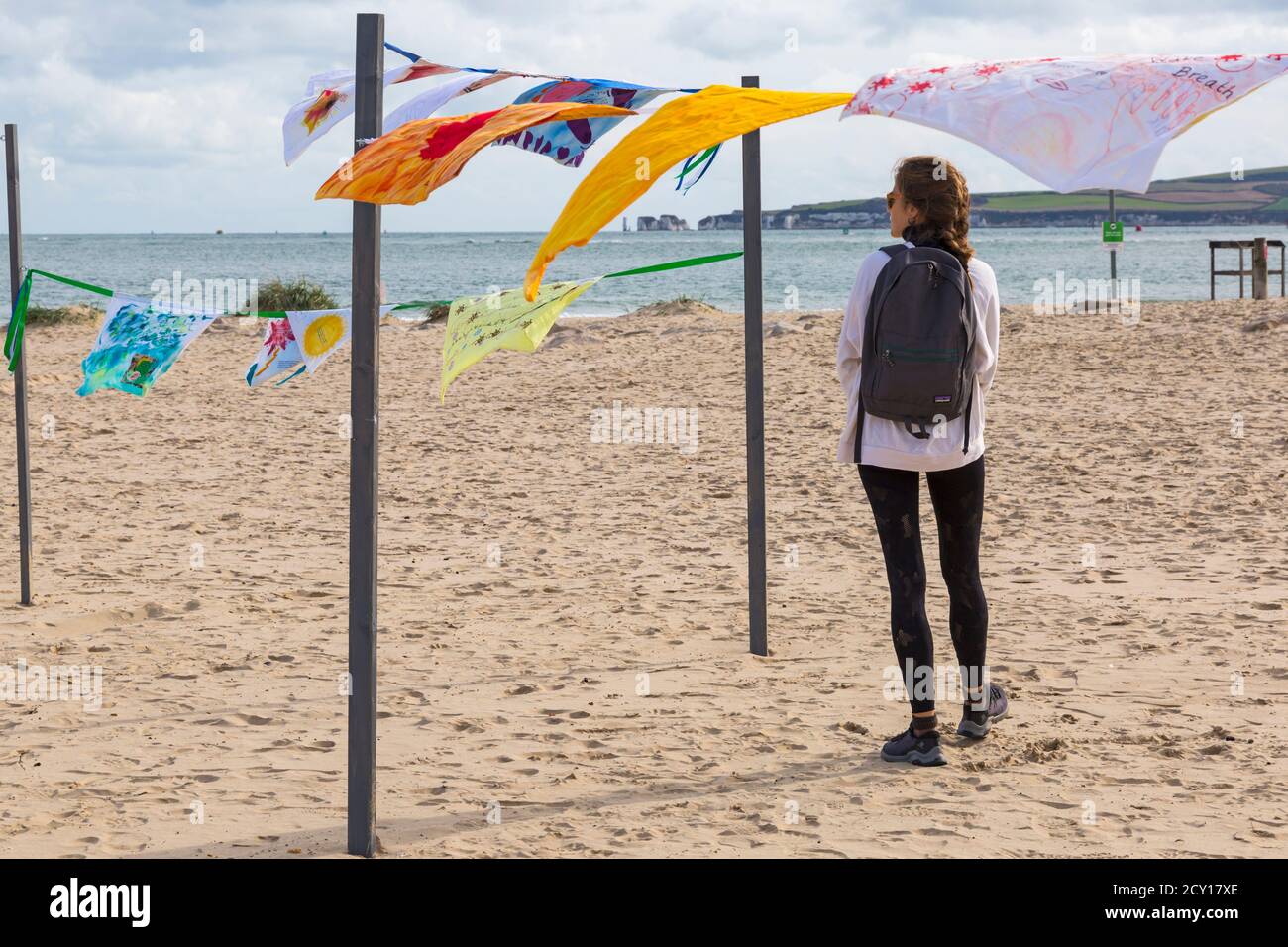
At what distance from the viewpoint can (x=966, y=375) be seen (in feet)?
12.4

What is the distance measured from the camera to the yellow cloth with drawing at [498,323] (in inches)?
179

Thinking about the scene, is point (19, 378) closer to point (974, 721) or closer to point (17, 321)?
point (17, 321)

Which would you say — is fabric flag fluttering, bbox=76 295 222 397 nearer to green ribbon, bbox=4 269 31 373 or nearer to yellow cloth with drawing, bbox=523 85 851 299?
green ribbon, bbox=4 269 31 373

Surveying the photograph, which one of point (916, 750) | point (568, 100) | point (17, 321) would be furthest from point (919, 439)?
point (17, 321)

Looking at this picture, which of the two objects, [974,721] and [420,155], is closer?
[420,155]

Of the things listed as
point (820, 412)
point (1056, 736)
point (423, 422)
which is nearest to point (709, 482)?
point (820, 412)

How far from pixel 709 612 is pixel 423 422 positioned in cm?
589

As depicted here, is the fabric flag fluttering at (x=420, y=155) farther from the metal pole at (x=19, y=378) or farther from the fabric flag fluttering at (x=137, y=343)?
the metal pole at (x=19, y=378)

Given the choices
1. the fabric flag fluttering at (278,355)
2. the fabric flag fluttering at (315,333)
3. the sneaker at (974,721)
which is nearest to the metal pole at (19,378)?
the fabric flag fluttering at (278,355)

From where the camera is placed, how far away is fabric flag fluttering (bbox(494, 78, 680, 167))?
492 cm

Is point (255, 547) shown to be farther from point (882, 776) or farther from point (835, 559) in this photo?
point (882, 776)

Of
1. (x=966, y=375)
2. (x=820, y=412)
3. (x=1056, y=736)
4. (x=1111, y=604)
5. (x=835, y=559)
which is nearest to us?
(x=966, y=375)

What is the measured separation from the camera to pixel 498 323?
468 centimetres

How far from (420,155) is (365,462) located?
775 millimetres
